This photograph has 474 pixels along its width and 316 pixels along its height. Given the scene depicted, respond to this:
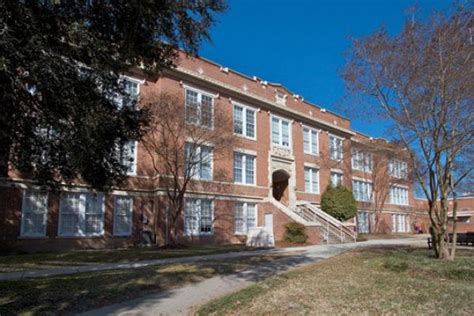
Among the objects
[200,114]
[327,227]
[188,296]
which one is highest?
[200,114]

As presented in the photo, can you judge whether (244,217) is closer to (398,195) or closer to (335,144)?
(335,144)

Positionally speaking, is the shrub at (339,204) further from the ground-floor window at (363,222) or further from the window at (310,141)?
the ground-floor window at (363,222)

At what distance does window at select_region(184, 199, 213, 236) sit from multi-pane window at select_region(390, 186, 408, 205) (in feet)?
91.6

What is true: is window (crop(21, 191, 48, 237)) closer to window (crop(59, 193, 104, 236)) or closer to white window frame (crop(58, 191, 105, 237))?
white window frame (crop(58, 191, 105, 237))

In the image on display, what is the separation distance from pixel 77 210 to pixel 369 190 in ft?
102

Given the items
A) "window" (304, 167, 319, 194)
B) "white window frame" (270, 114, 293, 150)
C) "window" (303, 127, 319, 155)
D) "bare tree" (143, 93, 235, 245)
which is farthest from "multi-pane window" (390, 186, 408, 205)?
"bare tree" (143, 93, 235, 245)

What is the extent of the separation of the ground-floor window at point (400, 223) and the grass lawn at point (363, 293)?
37.6m

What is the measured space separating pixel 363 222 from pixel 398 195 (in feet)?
32.1

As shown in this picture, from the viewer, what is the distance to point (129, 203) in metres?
24.0

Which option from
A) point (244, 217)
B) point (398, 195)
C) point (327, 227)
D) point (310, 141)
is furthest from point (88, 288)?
point (398, 195)

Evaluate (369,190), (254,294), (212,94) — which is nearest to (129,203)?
(212,94)

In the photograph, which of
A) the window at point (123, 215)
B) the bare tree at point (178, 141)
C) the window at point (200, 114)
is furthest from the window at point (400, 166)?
the window at point (123, 215)

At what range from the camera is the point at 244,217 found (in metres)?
28.7

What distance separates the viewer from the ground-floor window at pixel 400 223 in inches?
1855
